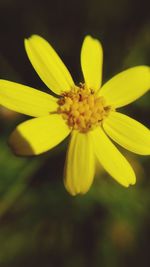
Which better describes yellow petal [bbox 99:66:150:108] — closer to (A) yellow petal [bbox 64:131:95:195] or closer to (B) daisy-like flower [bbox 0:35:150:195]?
(B) daisy-like flower [bbox 0:35:150:195]

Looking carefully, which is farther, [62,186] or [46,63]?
[62,186]

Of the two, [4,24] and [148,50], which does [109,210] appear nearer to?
[148,50]

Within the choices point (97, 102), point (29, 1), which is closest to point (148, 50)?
point (29, 1)

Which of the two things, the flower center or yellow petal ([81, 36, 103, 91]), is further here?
yellow petal ([81, 36, 103, 91])

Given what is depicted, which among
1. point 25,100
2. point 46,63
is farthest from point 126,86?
point 25,100

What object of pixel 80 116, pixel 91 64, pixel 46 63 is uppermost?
pixel 46 63

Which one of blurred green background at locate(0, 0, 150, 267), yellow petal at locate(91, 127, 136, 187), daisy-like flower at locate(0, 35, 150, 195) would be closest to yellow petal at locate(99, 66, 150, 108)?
daisy-like flower at locate(0, 35, 150, 195)

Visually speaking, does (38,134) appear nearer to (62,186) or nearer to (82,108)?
(82,108)
